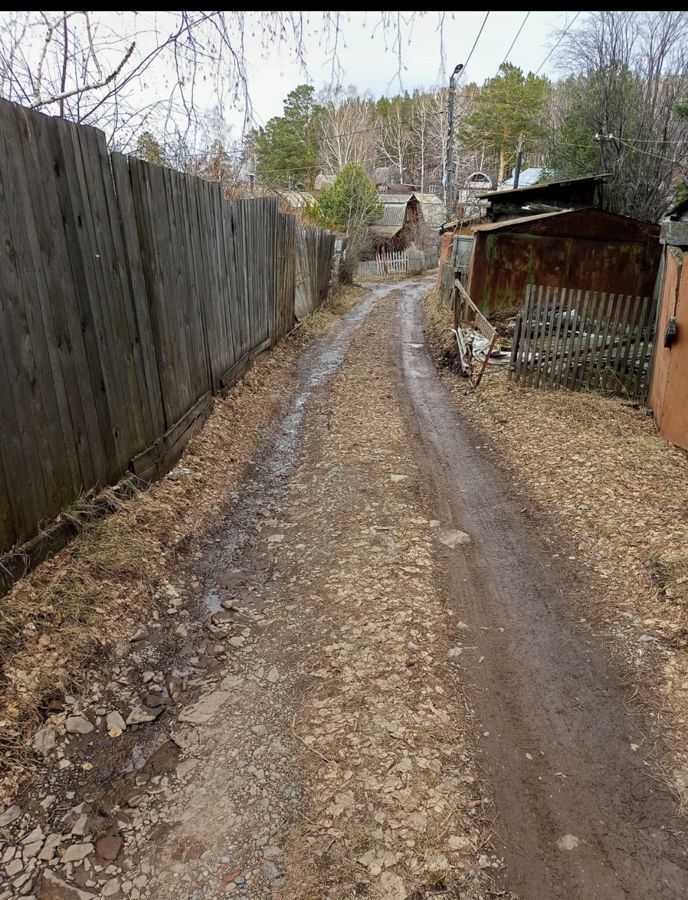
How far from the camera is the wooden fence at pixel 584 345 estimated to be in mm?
7844

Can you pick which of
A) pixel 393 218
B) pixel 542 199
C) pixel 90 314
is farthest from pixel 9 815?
pixel 393 218

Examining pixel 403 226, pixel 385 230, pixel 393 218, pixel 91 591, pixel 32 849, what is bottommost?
pixel 32 849

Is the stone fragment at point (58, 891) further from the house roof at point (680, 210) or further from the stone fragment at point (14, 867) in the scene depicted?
the house roof at point (680, 210)

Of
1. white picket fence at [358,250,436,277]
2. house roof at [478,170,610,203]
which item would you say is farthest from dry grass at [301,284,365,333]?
white picket fence at [358,250,436,277]

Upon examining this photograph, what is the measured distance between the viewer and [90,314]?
11.7ft

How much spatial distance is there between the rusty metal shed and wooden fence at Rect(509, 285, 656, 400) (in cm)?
370

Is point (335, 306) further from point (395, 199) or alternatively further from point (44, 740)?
point (395, 199)

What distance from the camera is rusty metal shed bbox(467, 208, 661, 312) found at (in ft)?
37.9

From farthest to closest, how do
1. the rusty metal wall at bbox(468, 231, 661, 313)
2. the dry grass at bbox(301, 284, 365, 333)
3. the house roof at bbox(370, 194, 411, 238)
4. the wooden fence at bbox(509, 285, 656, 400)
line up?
the house roof at bbox(370, 194, 411, 238)
the dry grass at bbox(301, 284, 365, 333)
the rusty metal wall at bbox(468, 231, 661, 313)
the wooden fence at bbox(509, 285, 656, 400)

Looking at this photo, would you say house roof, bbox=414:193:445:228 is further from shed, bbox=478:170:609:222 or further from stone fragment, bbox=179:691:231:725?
stone fragment, bbox=179:691:231:725

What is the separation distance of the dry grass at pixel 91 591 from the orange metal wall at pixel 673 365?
4899 millimetres

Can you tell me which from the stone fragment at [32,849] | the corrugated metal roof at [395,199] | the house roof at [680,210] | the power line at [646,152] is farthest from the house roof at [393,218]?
the stone fragment at [32,849]

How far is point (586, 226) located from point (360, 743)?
12147 millimetres

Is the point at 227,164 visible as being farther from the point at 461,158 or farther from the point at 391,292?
the point at 461,158
